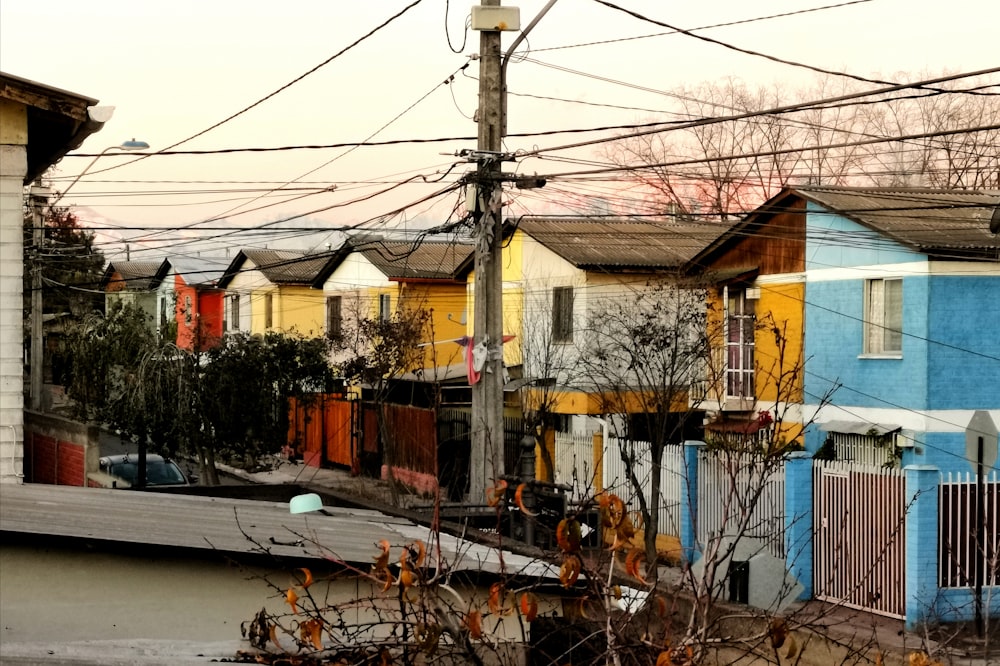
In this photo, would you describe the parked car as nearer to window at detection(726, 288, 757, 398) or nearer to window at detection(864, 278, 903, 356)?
window at detection(726, 288, 757, 398)

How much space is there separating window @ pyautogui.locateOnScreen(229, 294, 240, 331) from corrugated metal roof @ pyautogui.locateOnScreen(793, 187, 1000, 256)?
28294 mm

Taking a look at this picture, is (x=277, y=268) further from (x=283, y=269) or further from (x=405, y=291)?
(x=405, y=291)

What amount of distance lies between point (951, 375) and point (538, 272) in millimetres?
12846

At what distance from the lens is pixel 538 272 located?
101 feet

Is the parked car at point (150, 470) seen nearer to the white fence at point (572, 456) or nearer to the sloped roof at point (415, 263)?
the white fence at point (572, 456)

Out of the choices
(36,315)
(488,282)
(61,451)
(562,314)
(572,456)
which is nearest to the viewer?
(488,282)

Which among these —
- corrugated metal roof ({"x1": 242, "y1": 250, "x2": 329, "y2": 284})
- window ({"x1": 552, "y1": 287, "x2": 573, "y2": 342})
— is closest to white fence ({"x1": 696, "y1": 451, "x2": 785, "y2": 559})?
window ({"x1": 552, "y1": 287, "x2": 573, "y2": 342})

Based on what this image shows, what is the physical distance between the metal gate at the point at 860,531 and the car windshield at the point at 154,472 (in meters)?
13.9

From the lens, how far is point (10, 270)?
10625 millimetres

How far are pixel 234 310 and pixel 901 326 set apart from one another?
32.4m

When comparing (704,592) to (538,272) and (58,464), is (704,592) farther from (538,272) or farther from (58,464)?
(538,272)

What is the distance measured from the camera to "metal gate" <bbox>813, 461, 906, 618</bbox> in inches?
630

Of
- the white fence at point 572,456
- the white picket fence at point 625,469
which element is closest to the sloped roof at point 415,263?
the white fence at point 572,456

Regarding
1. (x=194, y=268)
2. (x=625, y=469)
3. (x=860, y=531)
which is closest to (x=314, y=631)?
(x=860, y=531)
